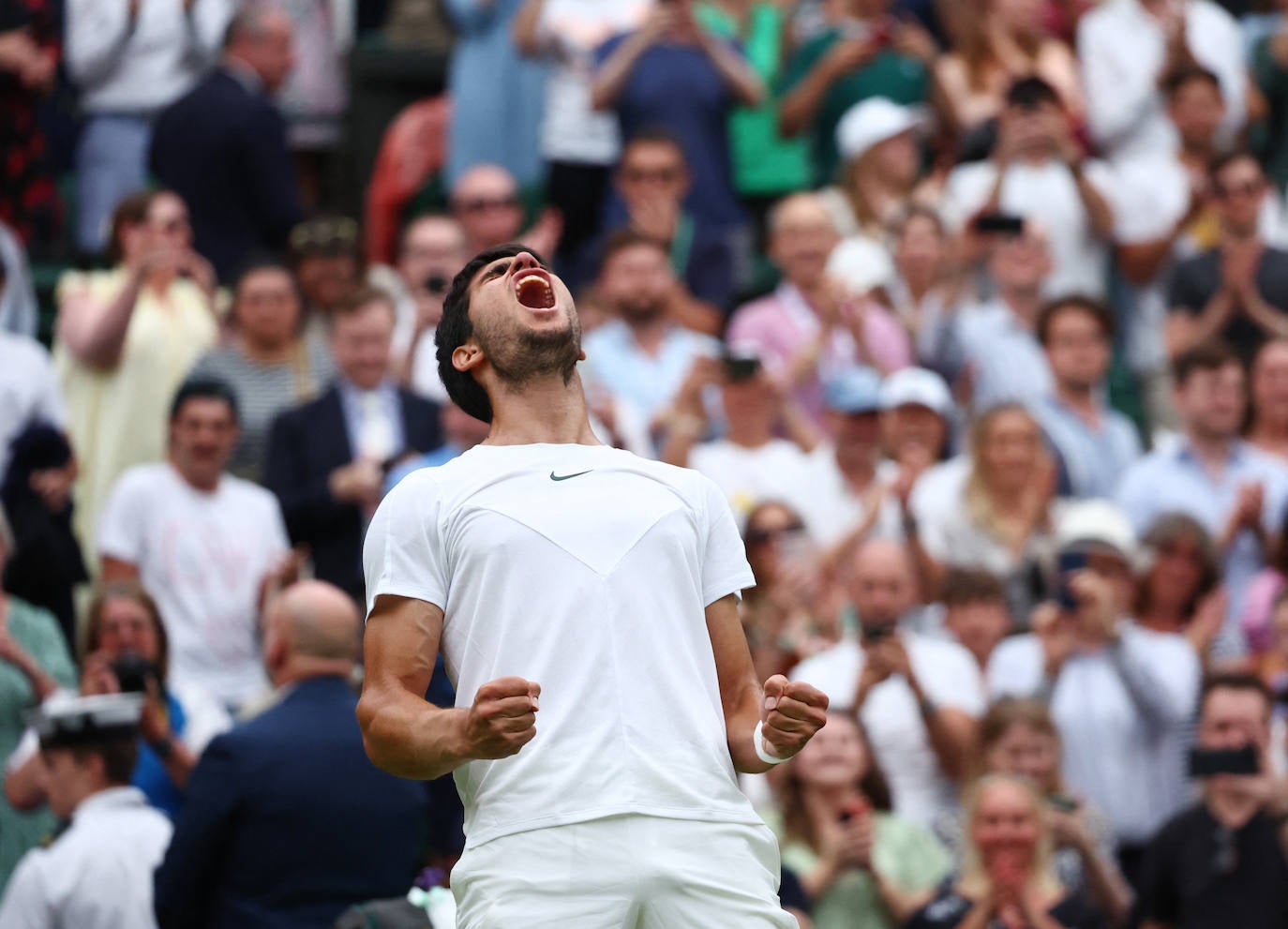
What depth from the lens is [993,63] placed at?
12.2 metres

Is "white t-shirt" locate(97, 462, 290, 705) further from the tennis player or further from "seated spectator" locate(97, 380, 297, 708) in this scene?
the tennis player

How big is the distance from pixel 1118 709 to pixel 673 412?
202 centimetres

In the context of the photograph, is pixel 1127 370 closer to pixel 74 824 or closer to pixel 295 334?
pixel 295 334

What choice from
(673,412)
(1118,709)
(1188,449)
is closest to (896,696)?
(1118,709)

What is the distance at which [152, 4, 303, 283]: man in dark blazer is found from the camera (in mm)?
10594

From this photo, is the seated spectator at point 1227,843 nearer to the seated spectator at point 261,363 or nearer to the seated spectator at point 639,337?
the seated spectator at point 639,337

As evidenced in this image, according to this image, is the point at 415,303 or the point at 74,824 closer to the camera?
the point at 74,824

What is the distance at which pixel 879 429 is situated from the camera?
31.0 feet

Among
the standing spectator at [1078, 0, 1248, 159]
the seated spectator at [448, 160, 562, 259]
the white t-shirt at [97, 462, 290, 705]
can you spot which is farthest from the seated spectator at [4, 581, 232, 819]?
the standing spectator at [1078, 0, 1248, 159]

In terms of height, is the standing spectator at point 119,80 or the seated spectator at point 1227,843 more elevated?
the standing spectator at point 119,80

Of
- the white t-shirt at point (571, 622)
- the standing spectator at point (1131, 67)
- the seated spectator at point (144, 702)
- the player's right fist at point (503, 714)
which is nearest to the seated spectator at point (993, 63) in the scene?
the standing spectator at point (1131, 67)

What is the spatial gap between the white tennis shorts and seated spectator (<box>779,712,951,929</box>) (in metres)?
3.46

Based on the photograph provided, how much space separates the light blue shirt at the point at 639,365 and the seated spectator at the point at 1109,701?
187cm

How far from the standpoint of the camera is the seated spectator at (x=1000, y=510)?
902 centimetres
